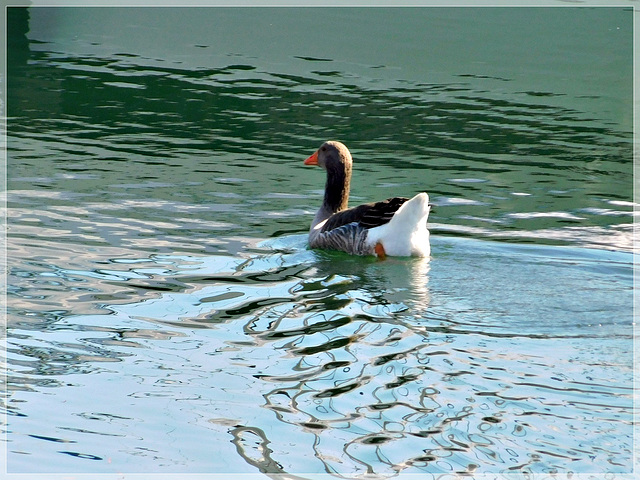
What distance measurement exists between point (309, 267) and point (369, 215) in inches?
32.1

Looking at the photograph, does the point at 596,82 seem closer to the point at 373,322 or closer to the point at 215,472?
the point at 373,322

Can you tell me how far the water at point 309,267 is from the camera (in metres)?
5.25

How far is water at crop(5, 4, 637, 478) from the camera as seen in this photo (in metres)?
5.25

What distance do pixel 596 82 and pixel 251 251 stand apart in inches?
429

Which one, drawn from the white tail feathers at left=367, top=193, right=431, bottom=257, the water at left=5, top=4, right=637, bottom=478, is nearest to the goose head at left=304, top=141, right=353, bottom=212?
the water at left=5, top=4, right=637, bottom=478

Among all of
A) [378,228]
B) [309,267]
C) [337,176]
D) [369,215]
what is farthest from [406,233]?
[337,176]

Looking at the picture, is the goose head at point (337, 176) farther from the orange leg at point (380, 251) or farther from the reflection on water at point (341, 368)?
A: the reflection on water at point (341, 368)

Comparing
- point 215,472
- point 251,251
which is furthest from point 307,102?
point 215,472

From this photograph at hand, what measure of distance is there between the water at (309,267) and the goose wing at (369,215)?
0.33 metres

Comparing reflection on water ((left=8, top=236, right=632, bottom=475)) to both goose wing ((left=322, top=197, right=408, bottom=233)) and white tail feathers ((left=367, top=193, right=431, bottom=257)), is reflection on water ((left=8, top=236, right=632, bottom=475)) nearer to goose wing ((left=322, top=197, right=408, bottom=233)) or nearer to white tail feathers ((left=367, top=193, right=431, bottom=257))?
white tail feathers ((left=367, top=193, right=431, bottom=257))

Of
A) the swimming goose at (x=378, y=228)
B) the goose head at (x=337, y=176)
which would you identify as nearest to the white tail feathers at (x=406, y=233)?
the swimming goose at (x=378, y=228)

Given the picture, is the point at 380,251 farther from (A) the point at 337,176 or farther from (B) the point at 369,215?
(A) the point at 337,176

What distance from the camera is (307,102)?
633 inches

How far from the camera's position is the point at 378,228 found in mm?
9117
